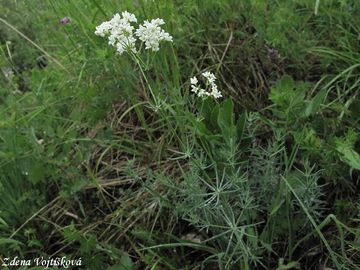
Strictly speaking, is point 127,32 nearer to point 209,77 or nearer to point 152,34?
point 152,34

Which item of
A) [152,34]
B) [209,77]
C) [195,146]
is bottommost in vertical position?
[195,146]

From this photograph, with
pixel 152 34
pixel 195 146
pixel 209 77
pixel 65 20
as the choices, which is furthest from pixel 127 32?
pixel 65 20

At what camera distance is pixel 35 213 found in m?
1.76

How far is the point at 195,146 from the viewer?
1578 millimetres

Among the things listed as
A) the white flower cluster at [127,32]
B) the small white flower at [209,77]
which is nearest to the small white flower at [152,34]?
the white flower cluster at [127,32]

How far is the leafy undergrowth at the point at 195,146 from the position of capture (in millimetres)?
1389

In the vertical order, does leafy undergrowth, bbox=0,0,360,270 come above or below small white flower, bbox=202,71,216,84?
below

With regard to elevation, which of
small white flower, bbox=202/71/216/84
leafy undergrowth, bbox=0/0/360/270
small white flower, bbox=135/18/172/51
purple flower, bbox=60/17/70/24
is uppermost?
small white flower, bbox=135/18/172/51

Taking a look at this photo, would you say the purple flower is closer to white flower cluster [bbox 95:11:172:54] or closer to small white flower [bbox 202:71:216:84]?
white flower cluster [bbox 95:11:172:54]

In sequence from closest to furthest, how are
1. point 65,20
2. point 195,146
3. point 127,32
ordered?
point 127,32 < point 195,146 < point 65,20

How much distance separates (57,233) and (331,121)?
99cm

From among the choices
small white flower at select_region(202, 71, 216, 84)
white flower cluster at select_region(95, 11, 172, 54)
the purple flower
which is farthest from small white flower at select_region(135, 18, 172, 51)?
the purple flower

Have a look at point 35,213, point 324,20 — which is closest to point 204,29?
point 324,20

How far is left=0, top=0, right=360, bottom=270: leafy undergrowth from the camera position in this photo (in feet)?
4.56
